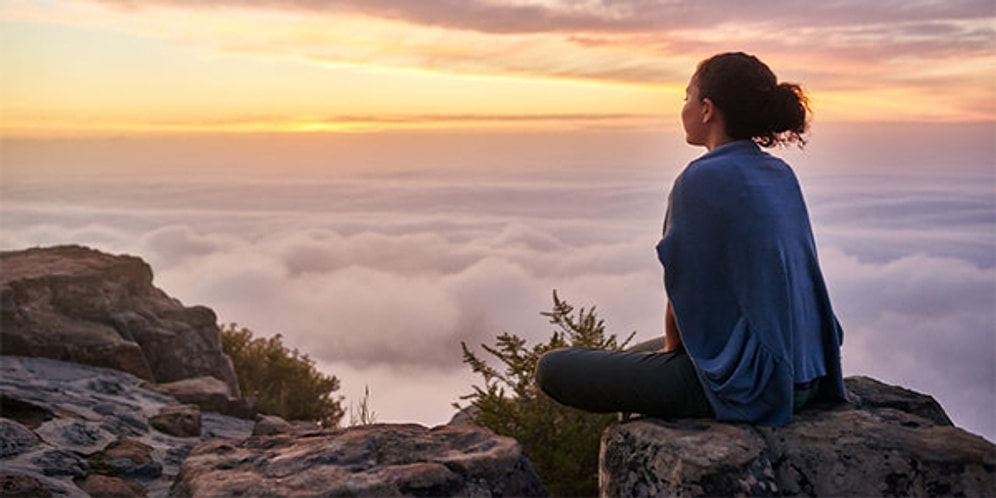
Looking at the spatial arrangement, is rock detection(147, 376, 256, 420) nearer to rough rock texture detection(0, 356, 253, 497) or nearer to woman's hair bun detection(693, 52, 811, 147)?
rough rock texture detection(0, 356, 253, 497)

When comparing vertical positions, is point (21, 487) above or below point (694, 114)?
below

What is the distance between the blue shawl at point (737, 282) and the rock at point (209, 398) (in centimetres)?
692

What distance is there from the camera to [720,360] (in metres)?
5.64

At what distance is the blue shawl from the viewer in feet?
18.5

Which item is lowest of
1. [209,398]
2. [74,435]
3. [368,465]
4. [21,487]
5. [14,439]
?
[368,465]

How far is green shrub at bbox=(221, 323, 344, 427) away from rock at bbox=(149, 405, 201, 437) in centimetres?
398

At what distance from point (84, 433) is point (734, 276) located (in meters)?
5.43

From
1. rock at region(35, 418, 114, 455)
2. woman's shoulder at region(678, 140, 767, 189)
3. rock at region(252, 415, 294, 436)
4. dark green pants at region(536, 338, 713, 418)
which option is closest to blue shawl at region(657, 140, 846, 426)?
woman's shoulder at region(678, 140, 767, 189)

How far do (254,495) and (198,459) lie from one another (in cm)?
86

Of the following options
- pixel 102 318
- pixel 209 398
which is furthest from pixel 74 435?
pixel 102 318

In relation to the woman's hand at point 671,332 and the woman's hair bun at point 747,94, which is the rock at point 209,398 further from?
the woman's hair bun at point 747,94

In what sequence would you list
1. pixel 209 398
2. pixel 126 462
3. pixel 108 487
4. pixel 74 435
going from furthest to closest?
pixel 209 398 < pixel 74 435 < pixel 126 462 < pixel 108 487

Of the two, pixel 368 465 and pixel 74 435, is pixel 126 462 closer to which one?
pixel 74 435

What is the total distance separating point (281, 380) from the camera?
1502 cm
